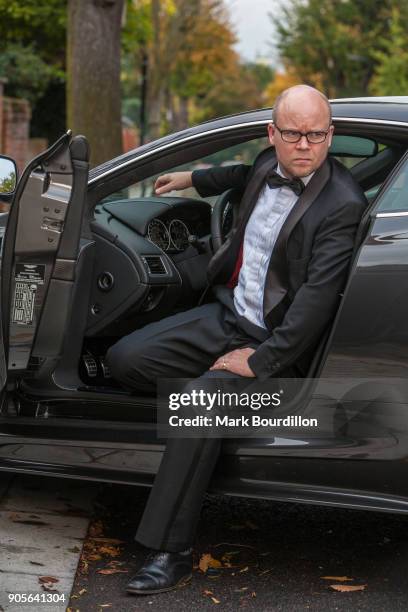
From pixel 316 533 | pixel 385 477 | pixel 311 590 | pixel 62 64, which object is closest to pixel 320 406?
pixel 385 477

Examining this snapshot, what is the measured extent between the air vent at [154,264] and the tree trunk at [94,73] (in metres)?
6.24

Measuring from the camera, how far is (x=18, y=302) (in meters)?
4.02

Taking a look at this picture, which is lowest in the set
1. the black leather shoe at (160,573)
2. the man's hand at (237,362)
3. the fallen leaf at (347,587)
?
the fallen leaf at (347,587)

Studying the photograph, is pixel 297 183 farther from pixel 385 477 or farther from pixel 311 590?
pixel 311 590

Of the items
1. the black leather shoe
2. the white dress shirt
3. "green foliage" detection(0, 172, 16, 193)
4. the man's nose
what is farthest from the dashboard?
the black leather shoe

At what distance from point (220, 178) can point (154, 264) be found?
42 cm

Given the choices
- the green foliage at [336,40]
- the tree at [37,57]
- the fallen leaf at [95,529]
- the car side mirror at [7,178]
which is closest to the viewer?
the car side mirror at [7,178]

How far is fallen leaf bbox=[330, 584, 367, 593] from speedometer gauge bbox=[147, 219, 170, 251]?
4.79 ft

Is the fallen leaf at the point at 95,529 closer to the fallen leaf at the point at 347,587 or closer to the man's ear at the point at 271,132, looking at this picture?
the fallen leaf at the point at 347,587

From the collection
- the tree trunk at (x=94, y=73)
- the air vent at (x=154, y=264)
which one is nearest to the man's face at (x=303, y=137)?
the air vent at (x=154, y=264)

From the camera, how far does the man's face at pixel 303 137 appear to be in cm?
383

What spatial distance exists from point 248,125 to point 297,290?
630 millimetres

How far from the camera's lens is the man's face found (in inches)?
151

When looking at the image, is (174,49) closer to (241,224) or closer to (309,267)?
(241,224)
